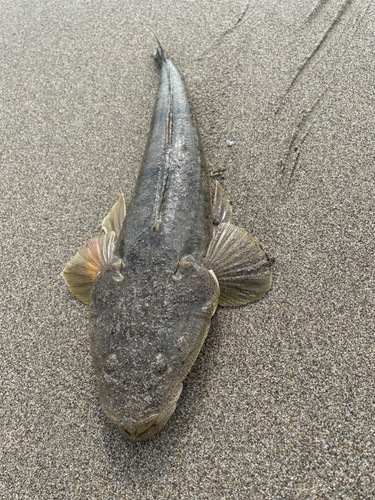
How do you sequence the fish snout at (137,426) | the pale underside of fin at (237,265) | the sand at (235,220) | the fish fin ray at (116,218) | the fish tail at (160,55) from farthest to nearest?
the fish tail at (160,55), the fish fin ray at (116,218), the pale underside of fin at (237,265), the sand at (235,220), the fish snout at (137,426)

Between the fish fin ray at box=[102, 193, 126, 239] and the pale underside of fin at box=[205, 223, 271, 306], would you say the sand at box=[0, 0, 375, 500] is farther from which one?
the fish fin ray at box=[102, 193, 126, 239]

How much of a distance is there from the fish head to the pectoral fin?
0.32 m

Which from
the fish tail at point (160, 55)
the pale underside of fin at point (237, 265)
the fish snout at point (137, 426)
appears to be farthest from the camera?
the fish tail at point (160, 55)

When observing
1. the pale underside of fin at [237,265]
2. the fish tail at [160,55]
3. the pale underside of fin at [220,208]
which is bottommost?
the pale underside of fin at [237,265]

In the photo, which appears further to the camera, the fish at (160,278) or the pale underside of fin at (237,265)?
the pale underside of fin at (237,265)

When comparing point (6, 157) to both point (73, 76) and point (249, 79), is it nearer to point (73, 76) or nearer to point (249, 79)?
point (73, 76)

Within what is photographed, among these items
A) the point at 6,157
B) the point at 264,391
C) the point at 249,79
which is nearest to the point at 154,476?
the point at 264,391

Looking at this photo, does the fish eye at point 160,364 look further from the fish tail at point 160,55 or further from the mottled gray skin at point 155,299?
the fish tail at point 160,55

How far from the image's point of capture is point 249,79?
4.41m

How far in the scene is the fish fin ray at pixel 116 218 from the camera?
319cm

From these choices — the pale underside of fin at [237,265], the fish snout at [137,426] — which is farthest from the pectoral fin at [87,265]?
the fish snout at [137,426]

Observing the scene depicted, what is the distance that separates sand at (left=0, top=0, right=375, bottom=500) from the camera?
227cm

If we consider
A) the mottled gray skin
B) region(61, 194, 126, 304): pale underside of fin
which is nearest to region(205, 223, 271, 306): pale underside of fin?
the mottled gray skin

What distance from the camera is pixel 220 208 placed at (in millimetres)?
3277
